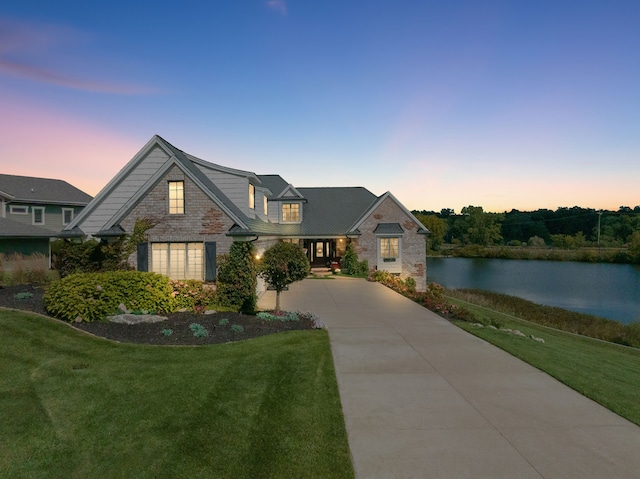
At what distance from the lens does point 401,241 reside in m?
29.5

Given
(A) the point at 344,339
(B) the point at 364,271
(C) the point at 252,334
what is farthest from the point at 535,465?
(B) the point at 364,271

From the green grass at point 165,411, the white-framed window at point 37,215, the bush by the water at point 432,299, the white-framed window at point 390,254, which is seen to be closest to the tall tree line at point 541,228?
the white-framed window at point 390,254

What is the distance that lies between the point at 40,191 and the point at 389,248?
34444 millimetres

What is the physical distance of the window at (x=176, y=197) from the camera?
53.0 ft

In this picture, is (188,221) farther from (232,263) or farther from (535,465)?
(535,465)

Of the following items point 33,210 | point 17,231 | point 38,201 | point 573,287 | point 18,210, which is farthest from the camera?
point 573,287

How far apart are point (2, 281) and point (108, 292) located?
8.40 metres

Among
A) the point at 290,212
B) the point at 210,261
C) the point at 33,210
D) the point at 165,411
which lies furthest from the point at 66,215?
the point at 165,411

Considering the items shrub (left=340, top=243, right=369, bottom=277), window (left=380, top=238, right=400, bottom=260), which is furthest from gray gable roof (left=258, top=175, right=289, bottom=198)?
window (left=380, top=238, right=400, bottom=260)

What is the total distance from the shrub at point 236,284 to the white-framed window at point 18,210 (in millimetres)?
29269

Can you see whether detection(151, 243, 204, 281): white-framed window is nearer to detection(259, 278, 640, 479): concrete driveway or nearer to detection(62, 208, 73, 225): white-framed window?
detection(259, 278, 640, 479): concrete driveway

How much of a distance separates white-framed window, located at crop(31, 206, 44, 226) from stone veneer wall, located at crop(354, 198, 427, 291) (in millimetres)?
30204

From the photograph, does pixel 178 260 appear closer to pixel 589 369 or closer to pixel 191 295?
pixel 191 295

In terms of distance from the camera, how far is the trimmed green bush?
453 inches
